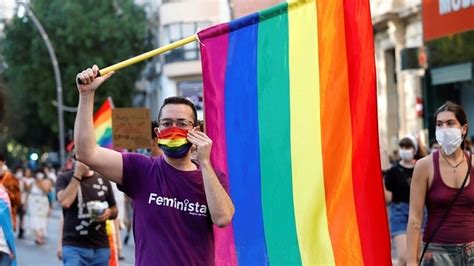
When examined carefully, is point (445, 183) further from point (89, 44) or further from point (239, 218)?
point (89, 44)

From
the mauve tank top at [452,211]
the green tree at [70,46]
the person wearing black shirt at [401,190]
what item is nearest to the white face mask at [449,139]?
the mauve tank top at [452,211]

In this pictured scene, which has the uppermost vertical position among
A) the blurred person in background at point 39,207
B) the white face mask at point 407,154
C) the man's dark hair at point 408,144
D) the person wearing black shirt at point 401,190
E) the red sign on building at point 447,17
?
the red sign on building at point 447,17

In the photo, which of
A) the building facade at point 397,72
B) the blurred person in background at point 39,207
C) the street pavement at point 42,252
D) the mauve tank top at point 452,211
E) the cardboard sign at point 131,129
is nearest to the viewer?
the mauve tank top at point 452,211

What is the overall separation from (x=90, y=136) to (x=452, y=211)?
242 cm

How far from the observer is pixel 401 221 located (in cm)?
970

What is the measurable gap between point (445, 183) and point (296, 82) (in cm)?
136

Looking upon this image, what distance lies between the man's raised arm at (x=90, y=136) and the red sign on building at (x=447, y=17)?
6.78 meters

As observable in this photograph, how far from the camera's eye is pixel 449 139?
596 cm

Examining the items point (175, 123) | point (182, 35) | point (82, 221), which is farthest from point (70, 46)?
point (175, 123)

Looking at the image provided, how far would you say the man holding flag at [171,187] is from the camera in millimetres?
4469

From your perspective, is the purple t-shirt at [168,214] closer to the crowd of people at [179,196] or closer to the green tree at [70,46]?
the crowd of people at [179,196]

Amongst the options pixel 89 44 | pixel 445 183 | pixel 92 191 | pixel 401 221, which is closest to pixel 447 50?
pixel 401 221

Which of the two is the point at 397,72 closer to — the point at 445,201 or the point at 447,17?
the point at 447,17

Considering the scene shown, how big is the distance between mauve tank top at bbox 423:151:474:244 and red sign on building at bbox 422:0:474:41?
5043 millimetres
